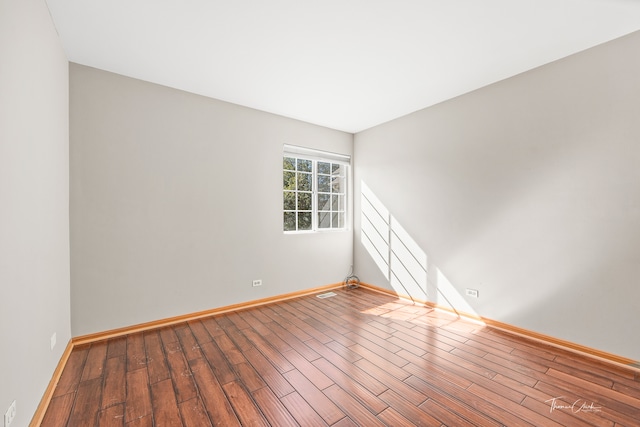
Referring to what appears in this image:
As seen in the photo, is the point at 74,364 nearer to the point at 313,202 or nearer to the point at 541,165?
the point at 313,202

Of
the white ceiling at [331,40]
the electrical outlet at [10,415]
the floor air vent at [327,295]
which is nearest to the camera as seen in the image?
the electrical outlet at [10,415]

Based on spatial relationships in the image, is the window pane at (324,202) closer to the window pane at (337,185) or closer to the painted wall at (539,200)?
the window pane at (337,185)

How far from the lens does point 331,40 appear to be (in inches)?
86.7

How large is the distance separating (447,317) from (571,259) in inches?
54.7

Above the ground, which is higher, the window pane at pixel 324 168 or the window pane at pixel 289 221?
the window pane at pixel 324 168

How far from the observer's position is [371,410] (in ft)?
5.34

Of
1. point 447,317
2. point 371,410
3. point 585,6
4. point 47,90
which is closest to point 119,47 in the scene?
point 47,90

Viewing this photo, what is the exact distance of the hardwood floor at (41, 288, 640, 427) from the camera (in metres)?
1.59

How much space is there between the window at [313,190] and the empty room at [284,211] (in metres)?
0.30

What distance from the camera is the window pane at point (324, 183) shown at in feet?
14.6

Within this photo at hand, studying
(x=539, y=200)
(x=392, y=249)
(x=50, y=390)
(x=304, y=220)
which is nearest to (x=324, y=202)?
(x=304, y=220)

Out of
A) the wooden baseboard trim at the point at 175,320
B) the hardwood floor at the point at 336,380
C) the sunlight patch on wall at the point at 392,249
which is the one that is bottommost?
the hardwood floor at the point at 336,380

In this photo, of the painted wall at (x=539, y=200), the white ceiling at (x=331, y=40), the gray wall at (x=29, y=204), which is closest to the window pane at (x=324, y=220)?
the painted wall at (x=539, y=200)

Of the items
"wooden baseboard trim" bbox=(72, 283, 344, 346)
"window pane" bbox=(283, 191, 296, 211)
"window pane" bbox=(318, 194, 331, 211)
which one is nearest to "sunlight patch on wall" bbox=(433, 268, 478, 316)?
"wooden baseboard trim" bbox=(72, 283, 344, 346)
